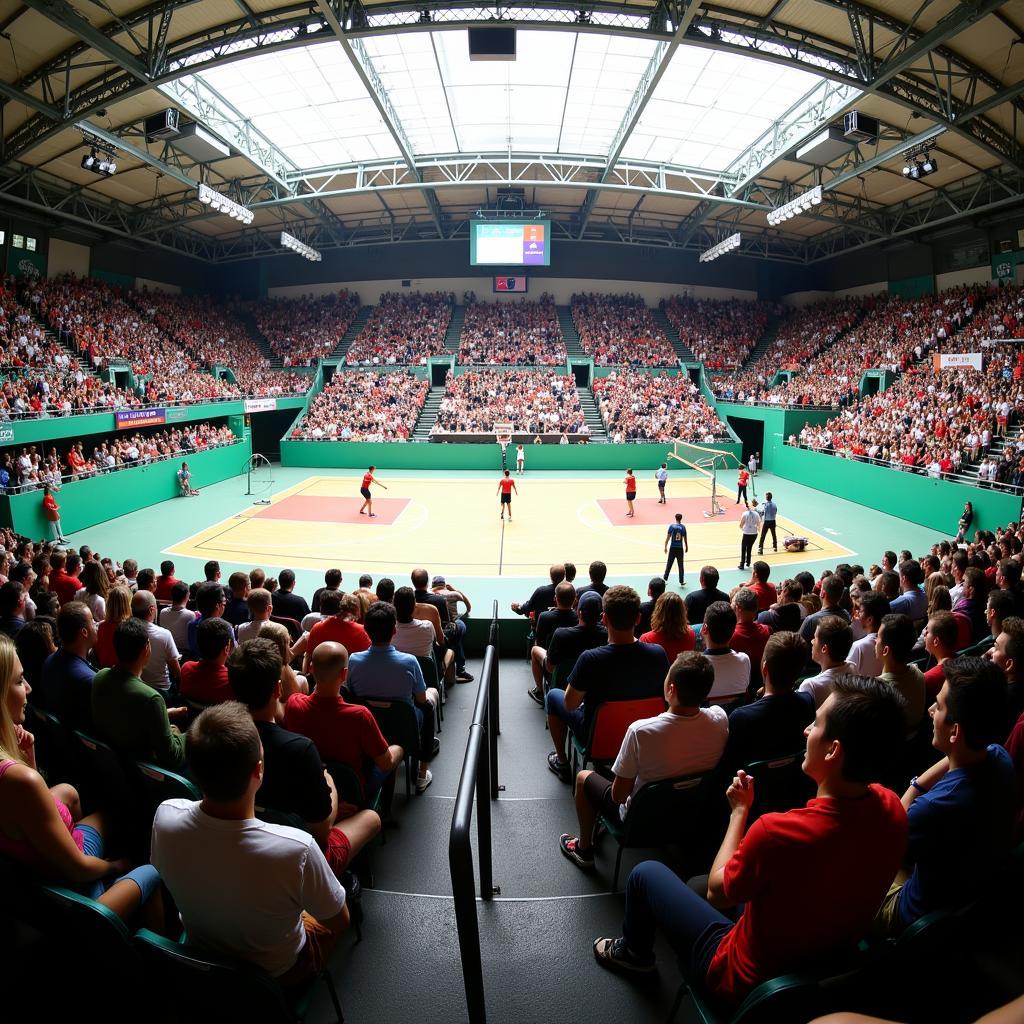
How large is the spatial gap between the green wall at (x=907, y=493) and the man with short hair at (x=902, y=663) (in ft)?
51.6

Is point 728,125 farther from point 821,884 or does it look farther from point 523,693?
point 821,884

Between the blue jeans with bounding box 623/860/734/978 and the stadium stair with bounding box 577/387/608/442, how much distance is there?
31.1 metres

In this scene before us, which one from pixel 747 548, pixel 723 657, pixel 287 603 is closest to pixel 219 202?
pixel 287 603

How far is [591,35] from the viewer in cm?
1780

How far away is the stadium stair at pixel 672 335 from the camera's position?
4109 centimetres

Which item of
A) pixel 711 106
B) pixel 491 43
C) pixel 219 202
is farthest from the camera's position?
pixel 219 202

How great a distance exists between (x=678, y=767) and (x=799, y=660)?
1.02 meters

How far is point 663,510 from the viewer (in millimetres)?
22562

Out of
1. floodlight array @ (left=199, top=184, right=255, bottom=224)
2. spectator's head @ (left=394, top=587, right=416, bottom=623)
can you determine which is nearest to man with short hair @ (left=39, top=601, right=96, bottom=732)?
spectator's head @ (left=394, top=587, right=416, bottom=623)

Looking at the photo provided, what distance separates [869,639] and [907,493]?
18.2 m

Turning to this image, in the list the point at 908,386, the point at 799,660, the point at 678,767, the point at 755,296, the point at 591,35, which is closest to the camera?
the point at 678,767

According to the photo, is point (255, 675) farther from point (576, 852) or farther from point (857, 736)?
point (857, 736)

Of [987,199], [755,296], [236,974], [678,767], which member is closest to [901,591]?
[678,767]

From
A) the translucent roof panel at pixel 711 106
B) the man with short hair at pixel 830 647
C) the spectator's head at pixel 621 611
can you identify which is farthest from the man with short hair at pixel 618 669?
the translucent roof panel at pixel 711 106
